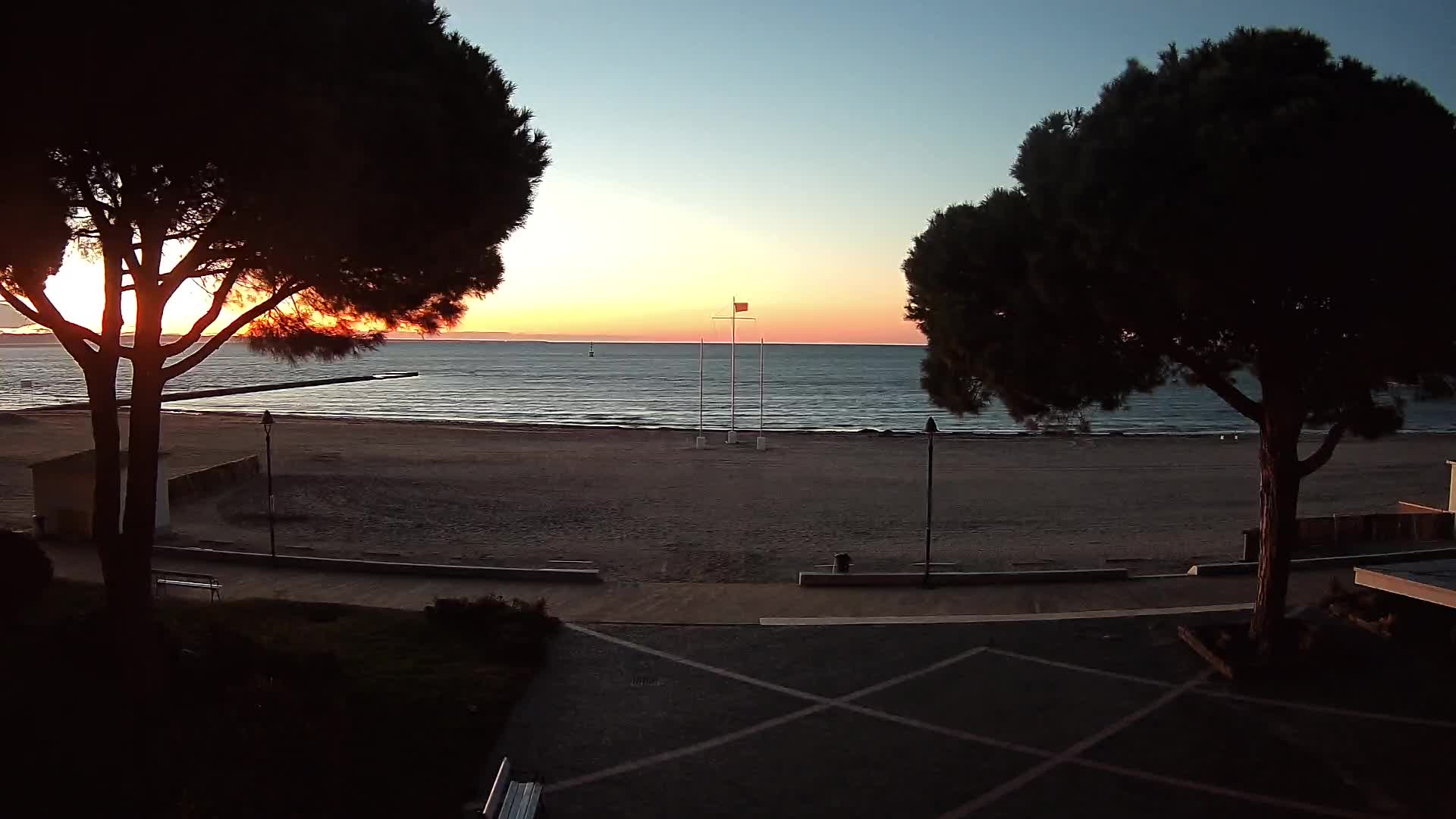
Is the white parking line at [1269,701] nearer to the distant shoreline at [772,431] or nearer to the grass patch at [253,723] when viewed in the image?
the grass patch at [253,723]

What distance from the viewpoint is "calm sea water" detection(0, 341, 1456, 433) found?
63.8 meters

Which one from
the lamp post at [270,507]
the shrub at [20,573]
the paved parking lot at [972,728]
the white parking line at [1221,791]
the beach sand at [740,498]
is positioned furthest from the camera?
the beach sand at [740,498]

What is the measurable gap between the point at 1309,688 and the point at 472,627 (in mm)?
9061

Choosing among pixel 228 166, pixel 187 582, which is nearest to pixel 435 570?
pixel 187 582

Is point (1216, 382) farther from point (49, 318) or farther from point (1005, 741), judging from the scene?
point (49, 318)

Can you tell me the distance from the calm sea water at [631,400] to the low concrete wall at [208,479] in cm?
405

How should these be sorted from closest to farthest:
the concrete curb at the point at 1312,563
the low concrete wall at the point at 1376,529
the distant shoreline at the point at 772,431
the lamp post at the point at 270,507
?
the concrete curb at the point at 1312,563
the lamp post at the point at 270,507
the low concrete wall at the point at 1376,529
the distant shoreline at the point at 772,431

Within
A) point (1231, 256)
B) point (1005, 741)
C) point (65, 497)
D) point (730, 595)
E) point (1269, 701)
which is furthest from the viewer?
point (65, 497)

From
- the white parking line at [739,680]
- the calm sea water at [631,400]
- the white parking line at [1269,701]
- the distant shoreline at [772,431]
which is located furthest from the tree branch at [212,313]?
the distant shoreline at [772,431]

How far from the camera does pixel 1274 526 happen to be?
33.8 feet

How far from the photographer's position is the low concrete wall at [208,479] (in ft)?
80.5

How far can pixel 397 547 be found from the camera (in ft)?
64.9

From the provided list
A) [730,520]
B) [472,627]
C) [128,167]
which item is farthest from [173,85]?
[730,520]

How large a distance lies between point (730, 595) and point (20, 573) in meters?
8.78
